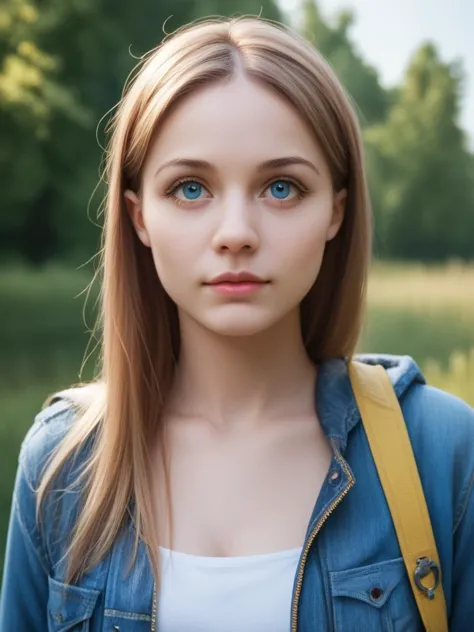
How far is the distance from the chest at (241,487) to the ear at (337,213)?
42 cm

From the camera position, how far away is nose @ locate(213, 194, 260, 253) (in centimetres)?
161

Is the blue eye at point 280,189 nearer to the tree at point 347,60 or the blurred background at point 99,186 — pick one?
the blurred background at point 99,186

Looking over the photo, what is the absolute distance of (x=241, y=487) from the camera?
5.92 ft

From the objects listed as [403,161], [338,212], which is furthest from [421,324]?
[338,212]

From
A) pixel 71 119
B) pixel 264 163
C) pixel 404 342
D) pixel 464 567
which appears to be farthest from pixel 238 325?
pixel 71 119

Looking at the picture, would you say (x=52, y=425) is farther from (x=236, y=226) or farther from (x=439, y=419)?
(x=439, y=419)

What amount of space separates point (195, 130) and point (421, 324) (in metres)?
3.95

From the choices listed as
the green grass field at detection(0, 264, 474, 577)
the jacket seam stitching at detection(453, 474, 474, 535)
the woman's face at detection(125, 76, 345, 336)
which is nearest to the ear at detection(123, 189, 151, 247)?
the woman's face at detection(125, 76, 345, 336)

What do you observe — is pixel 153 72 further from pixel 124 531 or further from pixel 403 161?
pixel 403 161

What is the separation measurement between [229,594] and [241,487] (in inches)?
9.9

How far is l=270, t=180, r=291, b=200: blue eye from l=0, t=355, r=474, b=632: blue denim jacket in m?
0.47

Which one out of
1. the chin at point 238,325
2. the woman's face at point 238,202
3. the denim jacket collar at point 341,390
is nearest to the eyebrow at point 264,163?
the woman's face at point 238,202

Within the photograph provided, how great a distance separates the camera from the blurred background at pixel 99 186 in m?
5.04

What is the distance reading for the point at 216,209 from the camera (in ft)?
5.47
